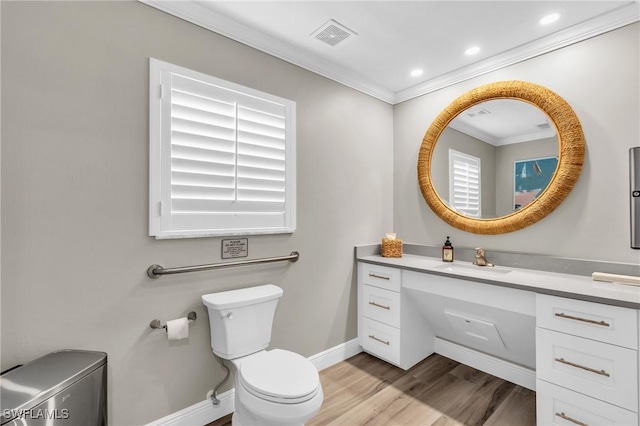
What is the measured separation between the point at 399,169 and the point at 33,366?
2.90 meters

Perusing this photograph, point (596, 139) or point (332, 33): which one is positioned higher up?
point (332, 33)

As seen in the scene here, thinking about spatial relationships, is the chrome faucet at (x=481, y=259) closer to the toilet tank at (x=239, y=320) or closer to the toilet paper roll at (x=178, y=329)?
the toilet tank at (x=239, y=320)

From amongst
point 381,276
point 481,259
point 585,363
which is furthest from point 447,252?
point 585,363

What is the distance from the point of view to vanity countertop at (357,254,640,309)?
4.79ft

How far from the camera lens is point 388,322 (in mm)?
2461

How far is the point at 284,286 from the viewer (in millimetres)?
2217

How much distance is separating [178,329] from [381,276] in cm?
156

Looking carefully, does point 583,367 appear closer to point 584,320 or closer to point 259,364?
point 584,320

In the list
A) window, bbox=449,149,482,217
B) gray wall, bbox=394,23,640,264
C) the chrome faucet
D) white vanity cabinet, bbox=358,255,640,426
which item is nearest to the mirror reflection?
window, bbox=449,149,482,217

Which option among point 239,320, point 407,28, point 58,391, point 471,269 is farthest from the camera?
point 471,269

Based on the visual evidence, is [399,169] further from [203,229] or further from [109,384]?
[109,384]

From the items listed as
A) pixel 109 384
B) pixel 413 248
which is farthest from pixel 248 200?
pixel 413 248

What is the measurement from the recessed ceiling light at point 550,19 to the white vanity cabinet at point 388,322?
1.91m

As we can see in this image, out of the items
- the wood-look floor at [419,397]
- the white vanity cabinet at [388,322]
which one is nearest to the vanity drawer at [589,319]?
the wood-look floor at [419,397]
